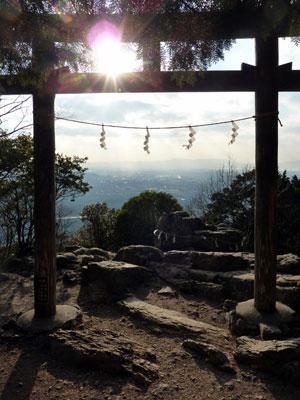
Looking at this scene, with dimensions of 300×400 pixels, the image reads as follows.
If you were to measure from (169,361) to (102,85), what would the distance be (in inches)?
132

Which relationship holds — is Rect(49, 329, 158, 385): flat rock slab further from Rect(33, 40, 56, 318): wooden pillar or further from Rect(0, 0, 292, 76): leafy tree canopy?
Rect(0, 0, 292, 76): leafy tree canopy

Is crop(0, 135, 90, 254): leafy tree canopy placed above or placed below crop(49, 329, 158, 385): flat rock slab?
above

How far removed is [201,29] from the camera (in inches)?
127

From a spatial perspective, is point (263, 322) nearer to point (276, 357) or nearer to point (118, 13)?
point (276, 357)

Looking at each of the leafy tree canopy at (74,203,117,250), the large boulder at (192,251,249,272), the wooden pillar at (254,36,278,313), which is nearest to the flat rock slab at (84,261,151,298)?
the large boulder at (192,251,249,272)

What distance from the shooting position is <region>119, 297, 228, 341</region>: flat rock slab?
15.6 ft

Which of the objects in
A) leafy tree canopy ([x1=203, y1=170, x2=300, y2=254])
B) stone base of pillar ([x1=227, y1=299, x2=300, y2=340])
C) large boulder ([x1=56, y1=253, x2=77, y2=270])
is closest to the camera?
stone base of pillar ([x1=227, y1=299, x2=300, y2=340])

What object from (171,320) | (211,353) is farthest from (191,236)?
(211,353)

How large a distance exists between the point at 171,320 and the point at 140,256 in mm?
2199

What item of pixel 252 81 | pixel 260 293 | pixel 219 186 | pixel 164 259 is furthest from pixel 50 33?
pixel 219 186

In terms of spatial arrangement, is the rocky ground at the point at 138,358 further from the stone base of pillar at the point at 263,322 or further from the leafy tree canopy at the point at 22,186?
the leafy tree canopy at the point at 22,186

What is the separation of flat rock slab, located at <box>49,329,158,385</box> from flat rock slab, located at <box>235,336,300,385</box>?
95cm

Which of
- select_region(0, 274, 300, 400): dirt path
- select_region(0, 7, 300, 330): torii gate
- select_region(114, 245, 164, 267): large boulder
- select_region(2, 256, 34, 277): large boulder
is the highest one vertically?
select_region(0, 7, 300, 330): torii gate

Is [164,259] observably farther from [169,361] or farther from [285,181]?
[285,181]
